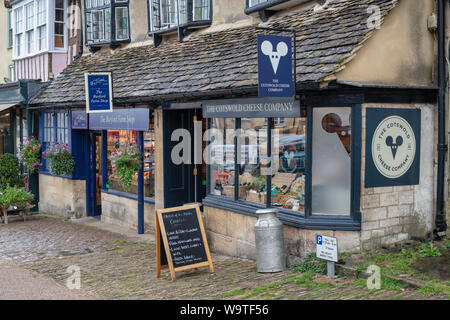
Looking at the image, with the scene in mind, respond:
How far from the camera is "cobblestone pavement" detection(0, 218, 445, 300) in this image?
6668mm

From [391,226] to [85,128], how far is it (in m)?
8.39

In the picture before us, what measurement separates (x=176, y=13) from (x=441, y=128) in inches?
261

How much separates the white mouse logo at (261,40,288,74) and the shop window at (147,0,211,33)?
15.1ft

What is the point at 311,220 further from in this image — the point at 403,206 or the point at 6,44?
the point at 6,44

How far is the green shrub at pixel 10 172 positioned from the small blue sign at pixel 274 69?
10082 mm

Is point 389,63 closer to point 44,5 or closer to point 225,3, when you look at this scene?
point 225,3

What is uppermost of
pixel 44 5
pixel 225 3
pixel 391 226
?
pixel 44 5

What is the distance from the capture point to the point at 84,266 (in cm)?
890

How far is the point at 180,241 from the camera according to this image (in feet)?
26.9

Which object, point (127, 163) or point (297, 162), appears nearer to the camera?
point (297, 162)

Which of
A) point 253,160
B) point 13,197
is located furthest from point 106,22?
point 253,160

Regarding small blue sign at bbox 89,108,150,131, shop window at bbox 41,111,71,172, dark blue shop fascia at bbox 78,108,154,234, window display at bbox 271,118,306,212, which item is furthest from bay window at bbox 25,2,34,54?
window display at bbox 271,118,306,212

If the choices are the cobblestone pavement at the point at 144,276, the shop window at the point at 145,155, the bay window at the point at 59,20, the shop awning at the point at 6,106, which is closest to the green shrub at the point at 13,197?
the cobblestone pavement at the point at 144,276
